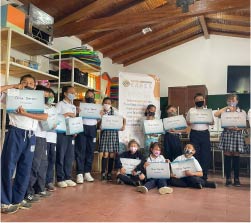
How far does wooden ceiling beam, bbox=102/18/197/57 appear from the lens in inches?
239

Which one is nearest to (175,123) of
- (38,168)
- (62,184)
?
(62,184)

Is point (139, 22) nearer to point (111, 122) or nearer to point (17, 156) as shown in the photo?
point (111, 122)

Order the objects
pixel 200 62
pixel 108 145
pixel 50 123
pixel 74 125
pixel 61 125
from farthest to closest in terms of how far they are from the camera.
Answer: pixel 200 62, pixel 108 145, pixel 74 125, pixel 61 125, pixel 50 123

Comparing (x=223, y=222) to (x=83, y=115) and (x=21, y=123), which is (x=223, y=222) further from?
(x=83, y=115)

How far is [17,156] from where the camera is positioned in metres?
2.26

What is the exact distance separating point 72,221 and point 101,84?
3534 mm

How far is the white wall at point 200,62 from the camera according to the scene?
22.1 feet

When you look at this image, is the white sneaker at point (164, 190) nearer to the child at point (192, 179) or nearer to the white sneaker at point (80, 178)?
the child at point (192, 179)

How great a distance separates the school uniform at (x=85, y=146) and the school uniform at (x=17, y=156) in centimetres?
133

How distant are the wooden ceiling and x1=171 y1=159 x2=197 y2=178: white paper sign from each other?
2.08 meters

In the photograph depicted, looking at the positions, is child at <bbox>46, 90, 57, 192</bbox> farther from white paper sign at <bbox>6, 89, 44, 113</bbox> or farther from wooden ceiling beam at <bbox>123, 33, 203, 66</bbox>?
wooden ceiling beam at <bbox>123, 33, 203, 66</bbox>

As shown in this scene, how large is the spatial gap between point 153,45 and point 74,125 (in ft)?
13.7

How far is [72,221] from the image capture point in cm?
205

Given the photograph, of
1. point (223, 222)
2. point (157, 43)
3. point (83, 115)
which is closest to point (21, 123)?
point (83, 115)
